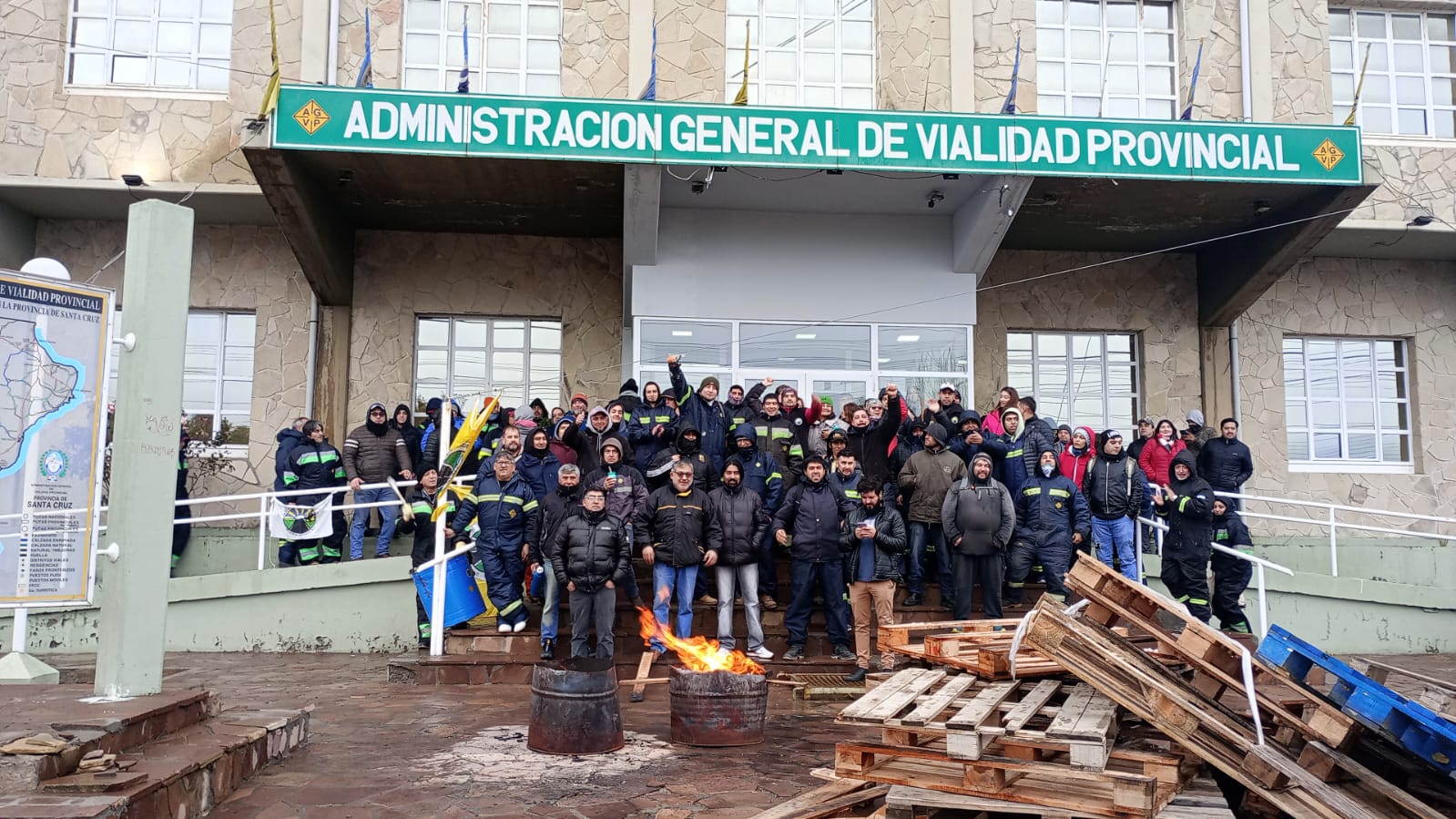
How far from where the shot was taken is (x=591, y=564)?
10016mm

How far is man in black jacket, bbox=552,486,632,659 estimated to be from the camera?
1003 cm

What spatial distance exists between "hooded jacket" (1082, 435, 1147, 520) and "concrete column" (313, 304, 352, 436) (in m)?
10.2

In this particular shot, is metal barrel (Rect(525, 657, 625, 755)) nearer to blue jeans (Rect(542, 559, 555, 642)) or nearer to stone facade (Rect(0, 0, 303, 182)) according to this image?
blue jeans (Rect(542, 559, 555, 642))

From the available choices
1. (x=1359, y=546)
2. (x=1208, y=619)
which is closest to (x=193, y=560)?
(x=1208, y=619)

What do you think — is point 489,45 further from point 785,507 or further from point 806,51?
point 785,507

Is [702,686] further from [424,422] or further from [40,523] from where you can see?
[424,422]

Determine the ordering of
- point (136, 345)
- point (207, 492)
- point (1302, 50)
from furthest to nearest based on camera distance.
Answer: point (1302, 50), point (207, 492), point (136, 345)

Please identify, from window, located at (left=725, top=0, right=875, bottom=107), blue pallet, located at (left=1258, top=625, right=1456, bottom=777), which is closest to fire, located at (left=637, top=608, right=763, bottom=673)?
blue pallet, located at (left=1258, top=625, right=1456, bottom=777)

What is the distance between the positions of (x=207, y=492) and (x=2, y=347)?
7871 mm

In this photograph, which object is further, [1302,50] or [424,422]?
[1302,50]

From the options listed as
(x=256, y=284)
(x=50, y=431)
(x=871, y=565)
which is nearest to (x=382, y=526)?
(x=256, y=284)

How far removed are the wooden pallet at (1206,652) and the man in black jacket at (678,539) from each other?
448 centimetres

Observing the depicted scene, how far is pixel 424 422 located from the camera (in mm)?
14047

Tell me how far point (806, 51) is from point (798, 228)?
114 inches
